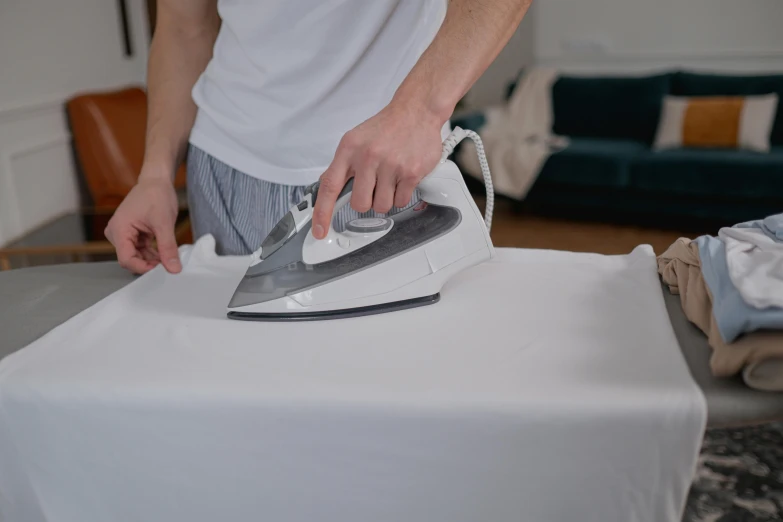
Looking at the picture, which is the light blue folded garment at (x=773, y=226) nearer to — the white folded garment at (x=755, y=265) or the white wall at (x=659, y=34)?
the white folded garment at (x=755, y=265)

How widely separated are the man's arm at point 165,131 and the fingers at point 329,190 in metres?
0.33

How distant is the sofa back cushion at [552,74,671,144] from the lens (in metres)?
4.21

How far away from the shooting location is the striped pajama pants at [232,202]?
1.05 meters

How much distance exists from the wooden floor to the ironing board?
8.88 feet

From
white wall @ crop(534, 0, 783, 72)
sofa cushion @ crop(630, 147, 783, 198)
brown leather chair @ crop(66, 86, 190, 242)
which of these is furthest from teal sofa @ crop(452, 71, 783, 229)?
brown leather chair @ crop(66, 86, 190, 242)

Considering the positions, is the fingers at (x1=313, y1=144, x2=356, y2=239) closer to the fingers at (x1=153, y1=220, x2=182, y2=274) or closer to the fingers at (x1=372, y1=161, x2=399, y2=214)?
the fingers at (x1=372, y1=161, x2=399, y2=214)

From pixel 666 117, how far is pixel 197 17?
11.5ft

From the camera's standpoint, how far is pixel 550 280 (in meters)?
0.90

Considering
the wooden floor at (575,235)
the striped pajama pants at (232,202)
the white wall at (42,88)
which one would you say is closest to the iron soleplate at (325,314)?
the striped pajama pants at (232,202)

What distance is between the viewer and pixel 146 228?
1.08m

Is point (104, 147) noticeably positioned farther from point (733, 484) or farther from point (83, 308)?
point (733, 484)

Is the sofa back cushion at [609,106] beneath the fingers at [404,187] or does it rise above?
beneath

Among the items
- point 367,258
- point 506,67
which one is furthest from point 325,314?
point 506,67

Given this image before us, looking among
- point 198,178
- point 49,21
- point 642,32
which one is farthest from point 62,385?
point 642,32
